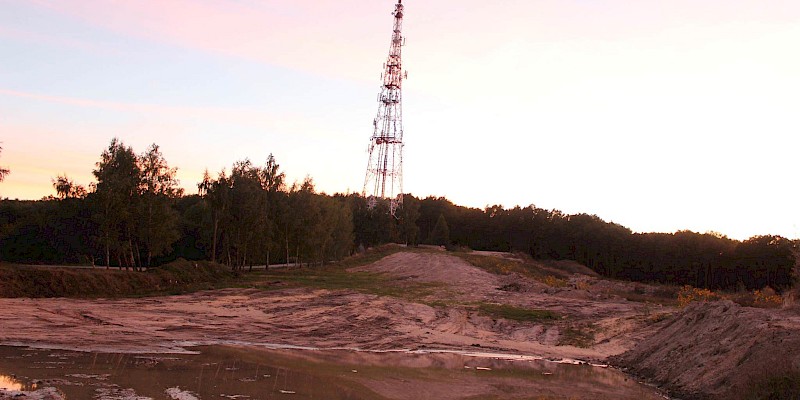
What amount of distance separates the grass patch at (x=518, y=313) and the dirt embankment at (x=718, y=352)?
23.7 ft

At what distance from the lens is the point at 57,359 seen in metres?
15.1

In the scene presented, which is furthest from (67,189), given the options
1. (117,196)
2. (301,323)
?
(301,323)

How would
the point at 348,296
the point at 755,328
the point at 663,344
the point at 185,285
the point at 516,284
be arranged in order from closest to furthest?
1. the point at 755,328
2. the point at 663,344
3. the point at 348,296
4. the point at 185,285
5. the point at 516,284

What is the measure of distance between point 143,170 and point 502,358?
28.0 m

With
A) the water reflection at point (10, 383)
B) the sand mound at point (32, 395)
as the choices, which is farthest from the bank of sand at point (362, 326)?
Answer: the sand mound at point (32, 395)

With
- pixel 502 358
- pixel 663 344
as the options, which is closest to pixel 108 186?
pixel 502 358

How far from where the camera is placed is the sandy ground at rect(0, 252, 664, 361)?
19438 millimetres

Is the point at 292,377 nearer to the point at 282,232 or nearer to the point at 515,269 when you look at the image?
the point at 282,232

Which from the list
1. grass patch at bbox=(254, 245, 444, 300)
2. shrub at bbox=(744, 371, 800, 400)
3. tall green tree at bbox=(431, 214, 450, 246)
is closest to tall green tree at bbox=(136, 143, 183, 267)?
grass patch at bbox=(254, 245, 444, 300)

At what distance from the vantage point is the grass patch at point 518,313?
1147 inches

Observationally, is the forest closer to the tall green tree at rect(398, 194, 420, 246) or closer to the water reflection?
the tall green tree at rect(398, 194, 420, 246)

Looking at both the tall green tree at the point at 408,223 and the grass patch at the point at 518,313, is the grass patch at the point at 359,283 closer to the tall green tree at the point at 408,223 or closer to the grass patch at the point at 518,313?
the grass patch at the point at 518,313

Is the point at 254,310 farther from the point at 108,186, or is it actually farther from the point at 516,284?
the point at 516,284

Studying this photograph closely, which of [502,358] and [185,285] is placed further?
[185,285]
